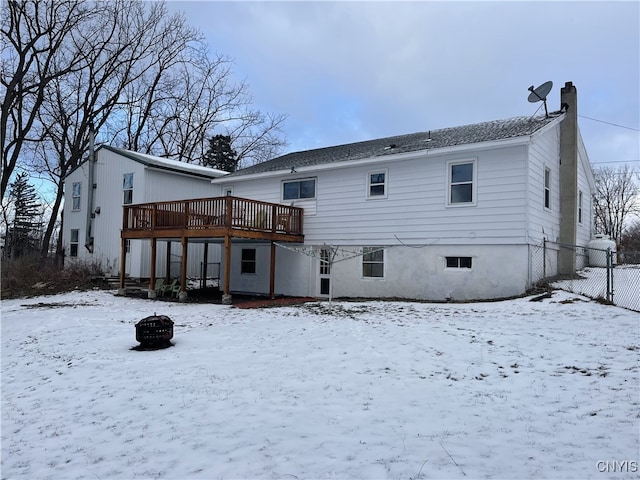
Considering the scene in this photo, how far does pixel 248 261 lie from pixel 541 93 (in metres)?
Result: 11.8

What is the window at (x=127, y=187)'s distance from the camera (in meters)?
19.6

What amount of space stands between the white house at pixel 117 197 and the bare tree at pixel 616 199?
37001 mm

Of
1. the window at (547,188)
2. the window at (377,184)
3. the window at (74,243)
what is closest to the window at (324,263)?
the window at (377,184)

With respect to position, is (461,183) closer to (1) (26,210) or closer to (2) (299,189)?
(2) (299,189)

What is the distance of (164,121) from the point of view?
32094mm

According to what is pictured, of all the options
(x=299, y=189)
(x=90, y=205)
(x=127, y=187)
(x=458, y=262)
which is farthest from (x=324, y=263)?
(x=90, y=205)

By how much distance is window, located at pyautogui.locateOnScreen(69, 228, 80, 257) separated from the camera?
2194 cm

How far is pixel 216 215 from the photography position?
1348 centimetres

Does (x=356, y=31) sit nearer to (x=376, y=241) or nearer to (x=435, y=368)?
(x=376, y=241)

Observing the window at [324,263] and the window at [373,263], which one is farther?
the window at [324,263]

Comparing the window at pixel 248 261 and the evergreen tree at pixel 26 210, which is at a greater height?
the evergreen tree at pixel 26 210

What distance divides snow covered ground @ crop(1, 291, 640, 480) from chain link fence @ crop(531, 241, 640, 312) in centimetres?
133

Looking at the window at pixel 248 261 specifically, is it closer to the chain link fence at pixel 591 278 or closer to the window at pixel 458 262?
the window at pixel 458 262

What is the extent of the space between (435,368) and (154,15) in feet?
102
